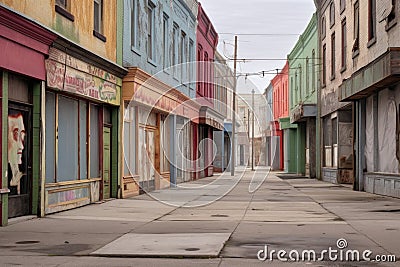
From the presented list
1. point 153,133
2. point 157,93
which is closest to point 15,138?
point 157,93

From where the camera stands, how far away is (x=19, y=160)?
12.8 metres

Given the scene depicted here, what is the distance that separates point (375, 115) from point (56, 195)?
37.7 ft

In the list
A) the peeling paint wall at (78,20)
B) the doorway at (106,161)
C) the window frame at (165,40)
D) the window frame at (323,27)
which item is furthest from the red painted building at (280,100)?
the peeling paint wall at (78,20)

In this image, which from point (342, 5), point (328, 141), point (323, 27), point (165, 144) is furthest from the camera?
point (323, 27)

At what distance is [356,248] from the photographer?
9500 mm

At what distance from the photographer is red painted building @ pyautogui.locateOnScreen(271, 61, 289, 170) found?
173 ft

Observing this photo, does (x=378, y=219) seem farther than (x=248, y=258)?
Yes

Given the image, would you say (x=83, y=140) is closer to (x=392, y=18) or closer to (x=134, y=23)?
(x=134, y=23)

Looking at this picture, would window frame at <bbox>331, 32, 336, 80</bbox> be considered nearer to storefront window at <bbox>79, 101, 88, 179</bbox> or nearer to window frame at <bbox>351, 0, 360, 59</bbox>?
window frame at <bbox>351, 0, 360, 59</bbox>

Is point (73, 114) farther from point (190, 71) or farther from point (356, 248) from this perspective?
point (190, 71)

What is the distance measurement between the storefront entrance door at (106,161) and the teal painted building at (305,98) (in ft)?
60.4

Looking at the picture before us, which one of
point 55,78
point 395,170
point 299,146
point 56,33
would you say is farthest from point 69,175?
point 299,146

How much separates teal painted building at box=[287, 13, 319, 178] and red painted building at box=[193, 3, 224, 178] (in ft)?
16.2

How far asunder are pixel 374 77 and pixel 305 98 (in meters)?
22.4
